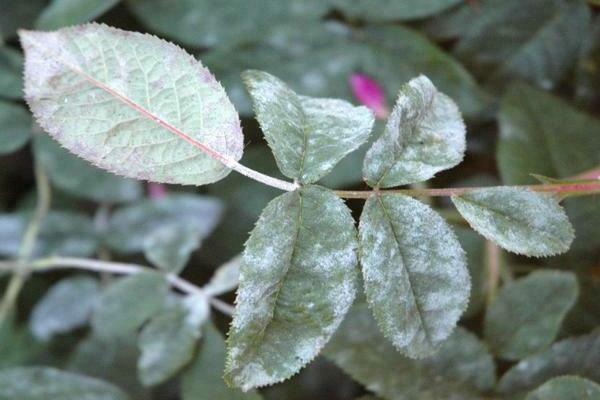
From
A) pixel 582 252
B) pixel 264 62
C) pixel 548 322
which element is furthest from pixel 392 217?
pixel 264 62

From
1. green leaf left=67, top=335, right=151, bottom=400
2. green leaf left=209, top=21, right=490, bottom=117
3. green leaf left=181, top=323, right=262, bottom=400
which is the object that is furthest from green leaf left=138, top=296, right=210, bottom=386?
green leaf left=209, top=21, right=490, bottom=117

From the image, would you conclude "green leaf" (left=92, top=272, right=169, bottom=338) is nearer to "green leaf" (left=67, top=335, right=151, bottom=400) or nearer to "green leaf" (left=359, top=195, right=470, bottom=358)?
"green leaf" (left=67, top=335, right=151, bottom=400)

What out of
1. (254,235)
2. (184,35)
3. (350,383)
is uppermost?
(254,235)

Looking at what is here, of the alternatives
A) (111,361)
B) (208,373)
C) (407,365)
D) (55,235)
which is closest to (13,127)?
(55,235)

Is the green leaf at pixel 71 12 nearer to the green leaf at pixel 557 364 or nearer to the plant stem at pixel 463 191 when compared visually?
the plant stem at pixel 463 191

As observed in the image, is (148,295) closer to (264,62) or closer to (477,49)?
(264,62)
